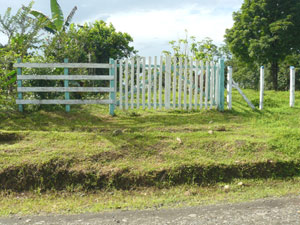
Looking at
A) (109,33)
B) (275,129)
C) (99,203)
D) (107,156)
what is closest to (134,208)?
(99,203)

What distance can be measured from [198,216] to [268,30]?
23153mm

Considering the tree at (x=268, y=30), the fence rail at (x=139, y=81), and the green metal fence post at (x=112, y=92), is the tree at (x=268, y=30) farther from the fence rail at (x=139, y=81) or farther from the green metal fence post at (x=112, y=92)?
the green metal fence post at (x=112, y=92)

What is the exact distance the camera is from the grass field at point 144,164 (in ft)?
17.9

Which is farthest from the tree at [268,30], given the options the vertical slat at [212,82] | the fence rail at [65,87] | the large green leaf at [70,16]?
the fence rail at [65,87]

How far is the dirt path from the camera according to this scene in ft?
13.8

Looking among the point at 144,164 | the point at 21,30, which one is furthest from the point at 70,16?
the point at 144,164

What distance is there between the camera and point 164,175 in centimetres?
572

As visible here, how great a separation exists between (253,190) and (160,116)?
4.46m

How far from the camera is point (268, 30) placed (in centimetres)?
2458

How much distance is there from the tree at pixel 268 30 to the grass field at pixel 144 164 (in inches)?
706

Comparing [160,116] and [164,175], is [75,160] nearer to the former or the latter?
[164,175]

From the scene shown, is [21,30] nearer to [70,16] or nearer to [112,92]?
[112,92]

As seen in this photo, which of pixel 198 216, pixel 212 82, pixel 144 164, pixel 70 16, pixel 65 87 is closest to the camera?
pixel 198 216

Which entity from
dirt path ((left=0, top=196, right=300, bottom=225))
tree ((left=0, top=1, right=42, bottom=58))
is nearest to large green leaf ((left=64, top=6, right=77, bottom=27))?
tree ((left=0, top=1, right=42, bottom=58))
